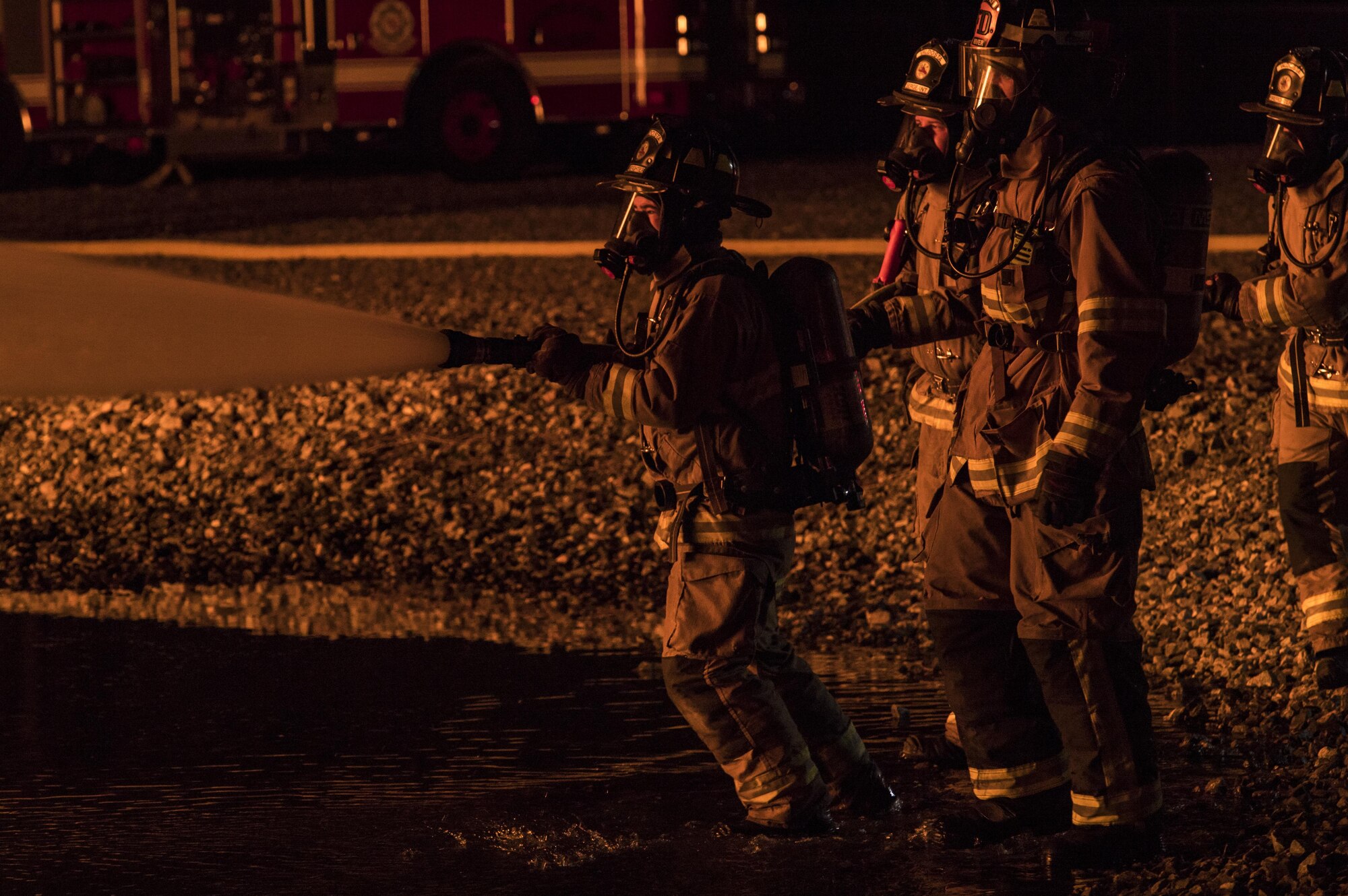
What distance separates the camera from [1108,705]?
427 centimetres

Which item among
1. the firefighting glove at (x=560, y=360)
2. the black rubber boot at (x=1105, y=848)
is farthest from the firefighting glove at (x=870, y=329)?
the black rubber boot at (x=1105, y=848)

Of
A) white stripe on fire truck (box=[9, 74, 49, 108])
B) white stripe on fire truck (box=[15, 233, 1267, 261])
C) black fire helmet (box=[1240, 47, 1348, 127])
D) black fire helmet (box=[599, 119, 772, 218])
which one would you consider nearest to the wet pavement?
black fire helmet (box=[599, 119, 772, 218])

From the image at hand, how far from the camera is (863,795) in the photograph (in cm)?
475

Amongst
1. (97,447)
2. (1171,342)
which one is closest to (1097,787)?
(1171,342)

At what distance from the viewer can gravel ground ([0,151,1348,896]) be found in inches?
218

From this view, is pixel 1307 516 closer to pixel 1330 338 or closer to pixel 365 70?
pixel 1330 338

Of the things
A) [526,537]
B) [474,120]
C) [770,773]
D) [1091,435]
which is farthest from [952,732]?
[474,120]

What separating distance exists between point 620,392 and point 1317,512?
245cm

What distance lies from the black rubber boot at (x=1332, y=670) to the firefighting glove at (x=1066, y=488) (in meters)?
1.83

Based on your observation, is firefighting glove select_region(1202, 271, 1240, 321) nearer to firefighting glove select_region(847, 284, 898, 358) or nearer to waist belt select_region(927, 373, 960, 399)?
waist belt select_region(927, 373, 960, 399)

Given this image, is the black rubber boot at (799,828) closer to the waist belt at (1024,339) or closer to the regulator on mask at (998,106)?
the waist belt at (1024,339)

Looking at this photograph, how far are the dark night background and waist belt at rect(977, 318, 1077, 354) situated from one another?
55.9 ft

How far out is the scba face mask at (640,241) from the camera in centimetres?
445

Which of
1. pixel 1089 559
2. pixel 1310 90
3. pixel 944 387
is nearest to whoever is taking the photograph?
pixel 1089 559
